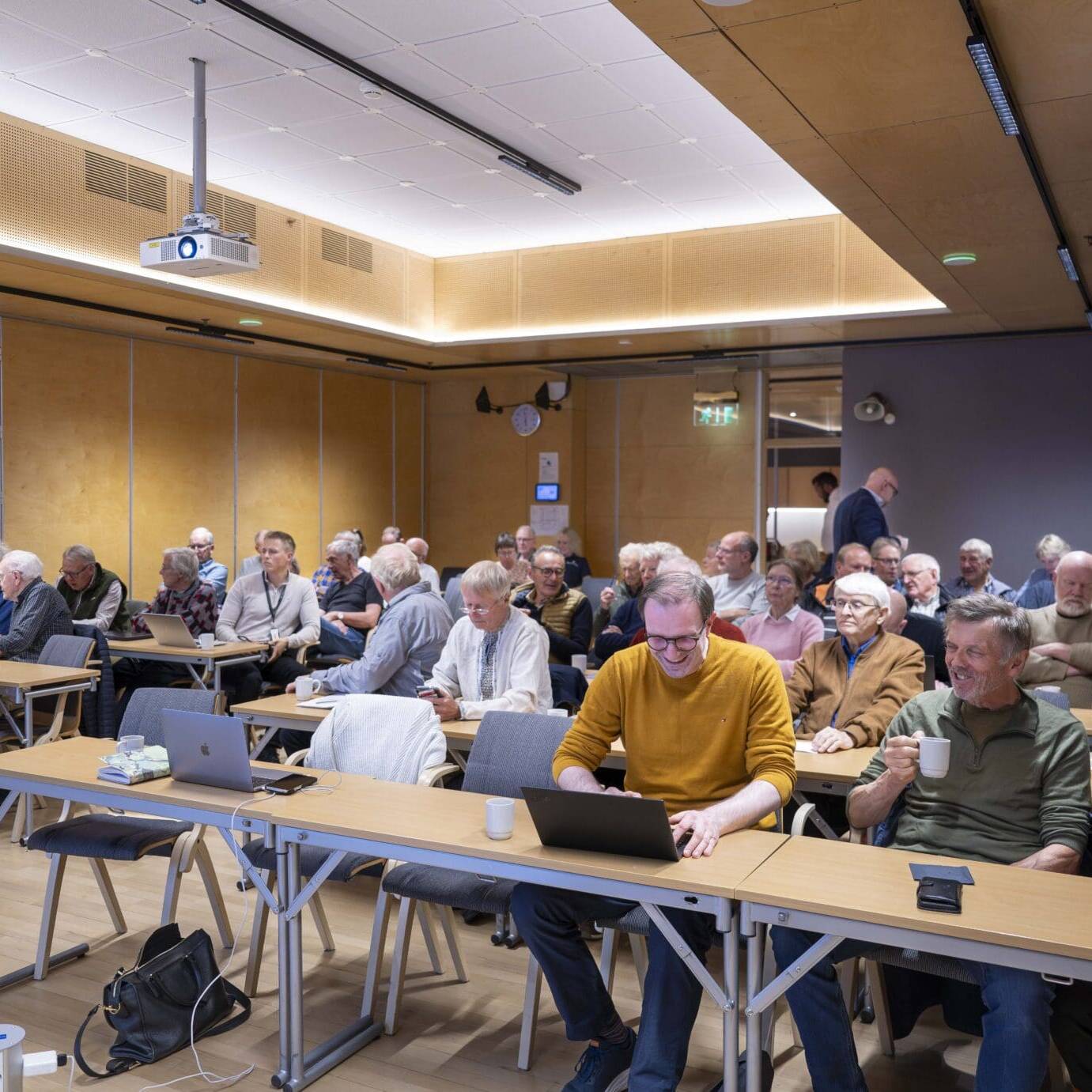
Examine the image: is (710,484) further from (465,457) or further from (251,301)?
(251,301)

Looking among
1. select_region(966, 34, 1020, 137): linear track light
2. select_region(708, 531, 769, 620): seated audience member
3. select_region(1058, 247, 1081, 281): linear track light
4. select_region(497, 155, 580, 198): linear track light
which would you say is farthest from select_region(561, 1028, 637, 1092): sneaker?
select_region(497, 155, 580, 198): linear track light

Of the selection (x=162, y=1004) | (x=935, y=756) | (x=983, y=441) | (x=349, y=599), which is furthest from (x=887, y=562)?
(x=162, y=1004)

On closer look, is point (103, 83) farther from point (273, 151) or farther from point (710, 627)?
point (710, 627)

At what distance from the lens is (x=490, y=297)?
10492 mm

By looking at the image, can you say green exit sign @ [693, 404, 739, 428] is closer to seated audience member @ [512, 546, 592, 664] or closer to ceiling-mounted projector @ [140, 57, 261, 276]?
seated audience member @ [512, 546, 592, 664]

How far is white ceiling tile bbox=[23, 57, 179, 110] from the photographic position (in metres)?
6.17

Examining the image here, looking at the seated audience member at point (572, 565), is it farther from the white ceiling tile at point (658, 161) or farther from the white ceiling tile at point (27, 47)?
the white ceiling tile at point (27, 47)

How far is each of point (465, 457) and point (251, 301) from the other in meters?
4.90

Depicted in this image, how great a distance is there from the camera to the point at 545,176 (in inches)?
311

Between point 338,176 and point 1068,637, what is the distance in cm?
588

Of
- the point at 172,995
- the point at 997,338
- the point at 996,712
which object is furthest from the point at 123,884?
the point at 997,338

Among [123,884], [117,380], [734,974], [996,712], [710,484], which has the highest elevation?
[117,380]

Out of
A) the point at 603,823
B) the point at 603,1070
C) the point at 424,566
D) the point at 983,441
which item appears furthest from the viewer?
the point at 983,441

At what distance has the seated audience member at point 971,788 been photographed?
283cm
